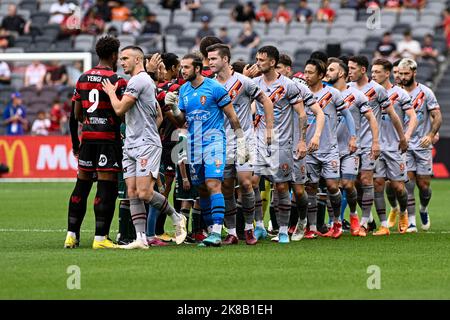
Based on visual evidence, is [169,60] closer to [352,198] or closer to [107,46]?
[107,46]

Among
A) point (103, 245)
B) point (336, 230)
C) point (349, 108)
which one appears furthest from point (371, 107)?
point (103, 245)

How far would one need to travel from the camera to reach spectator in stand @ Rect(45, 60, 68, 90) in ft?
94.9

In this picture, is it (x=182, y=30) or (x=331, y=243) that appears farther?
(x=182, y=30)

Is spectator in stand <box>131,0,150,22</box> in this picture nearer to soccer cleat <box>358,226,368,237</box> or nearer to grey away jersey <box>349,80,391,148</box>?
grey away jersey <box>349,80,391,148</box>

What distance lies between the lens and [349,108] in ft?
50.1

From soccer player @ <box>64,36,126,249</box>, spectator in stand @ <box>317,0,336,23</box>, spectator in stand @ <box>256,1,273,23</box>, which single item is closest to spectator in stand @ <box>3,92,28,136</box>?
spectator in stand @ <box>256,1,273,23</box>

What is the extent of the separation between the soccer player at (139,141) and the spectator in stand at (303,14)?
68.9ft

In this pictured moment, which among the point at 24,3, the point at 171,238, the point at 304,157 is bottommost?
the point at 171,238

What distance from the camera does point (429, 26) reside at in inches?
1278

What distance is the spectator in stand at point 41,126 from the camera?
28500 mm

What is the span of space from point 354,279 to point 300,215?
157 inches

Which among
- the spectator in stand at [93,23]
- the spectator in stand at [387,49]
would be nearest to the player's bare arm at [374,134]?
the spectator in stand at [387,49]

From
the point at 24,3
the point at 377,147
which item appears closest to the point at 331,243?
the point at 377,147

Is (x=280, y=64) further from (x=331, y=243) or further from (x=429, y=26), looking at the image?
(x=429, y=26)
